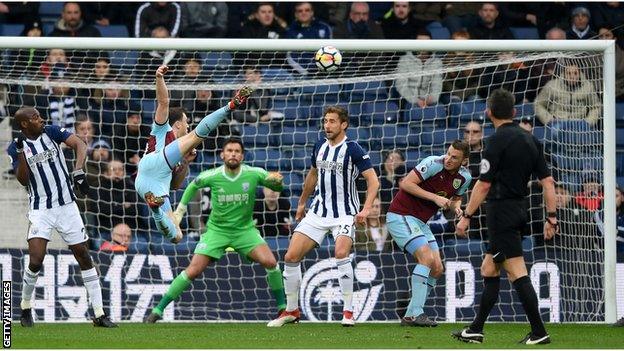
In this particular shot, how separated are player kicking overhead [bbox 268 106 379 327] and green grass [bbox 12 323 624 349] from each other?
489 mm

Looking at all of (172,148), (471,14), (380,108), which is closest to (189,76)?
(380,108)

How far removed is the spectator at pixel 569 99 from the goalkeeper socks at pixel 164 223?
439 centimetres

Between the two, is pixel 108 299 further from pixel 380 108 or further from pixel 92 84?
pixel 380 108

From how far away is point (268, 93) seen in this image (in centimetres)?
1443

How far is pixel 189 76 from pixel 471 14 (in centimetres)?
454

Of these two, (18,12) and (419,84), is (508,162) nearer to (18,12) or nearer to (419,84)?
(419,84)

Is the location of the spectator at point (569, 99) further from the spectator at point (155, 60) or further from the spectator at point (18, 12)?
the spectator at point (18, 12)

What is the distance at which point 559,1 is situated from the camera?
16172 millimetres

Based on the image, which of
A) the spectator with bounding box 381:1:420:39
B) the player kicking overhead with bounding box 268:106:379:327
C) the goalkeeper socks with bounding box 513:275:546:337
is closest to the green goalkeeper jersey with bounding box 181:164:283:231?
the player kicking overhead with bounding box 268:106:379:327

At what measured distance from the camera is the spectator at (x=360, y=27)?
15156mm

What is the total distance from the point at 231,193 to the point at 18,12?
548 cm

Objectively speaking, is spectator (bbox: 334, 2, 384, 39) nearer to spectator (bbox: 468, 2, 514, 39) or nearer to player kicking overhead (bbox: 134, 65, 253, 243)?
spectator (bbox: 468, 2, 514, 39)

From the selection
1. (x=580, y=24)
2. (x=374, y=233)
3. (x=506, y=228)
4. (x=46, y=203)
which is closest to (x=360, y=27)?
(x=580, y=24)

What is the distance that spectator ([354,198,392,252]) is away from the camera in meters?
13.1
